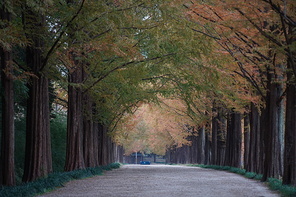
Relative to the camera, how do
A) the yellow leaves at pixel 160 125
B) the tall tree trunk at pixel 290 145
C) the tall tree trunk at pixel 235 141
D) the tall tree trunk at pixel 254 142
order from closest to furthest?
the tall tree trunk at pixel 290 145 < the tall tree trunk at pixel 254 142 < the tall tree trunk at pixel 235 141 < the yellow leaves at pixel 160 125

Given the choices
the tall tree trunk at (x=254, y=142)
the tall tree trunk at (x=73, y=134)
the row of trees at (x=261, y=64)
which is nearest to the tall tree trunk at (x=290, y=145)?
the row of trees at (x=261, y=64)

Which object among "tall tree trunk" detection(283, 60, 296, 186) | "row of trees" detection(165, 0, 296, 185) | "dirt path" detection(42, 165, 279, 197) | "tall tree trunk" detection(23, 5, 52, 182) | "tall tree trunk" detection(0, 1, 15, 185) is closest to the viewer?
"dirt path" detection(42, 165, 279, 197)

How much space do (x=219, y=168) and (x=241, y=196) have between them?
2096 centimetres

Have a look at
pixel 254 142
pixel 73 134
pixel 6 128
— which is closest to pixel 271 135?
pixel 254 142

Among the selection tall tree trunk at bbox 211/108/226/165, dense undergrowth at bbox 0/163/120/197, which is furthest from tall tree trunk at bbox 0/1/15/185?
tall tree trunk at bbox 211/108/226/165

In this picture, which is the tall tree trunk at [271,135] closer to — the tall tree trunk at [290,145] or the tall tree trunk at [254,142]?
the tall tree trunk at [290,145]

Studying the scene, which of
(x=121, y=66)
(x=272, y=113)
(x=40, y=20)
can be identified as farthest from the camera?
(x=121, y=66)

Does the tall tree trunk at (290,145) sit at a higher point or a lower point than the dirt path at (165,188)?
higher

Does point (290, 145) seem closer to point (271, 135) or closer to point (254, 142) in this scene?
point (271, 135)

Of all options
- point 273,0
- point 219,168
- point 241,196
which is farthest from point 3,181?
point 219,168

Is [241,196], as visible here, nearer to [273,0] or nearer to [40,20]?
[273,0]

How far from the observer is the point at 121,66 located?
21062 millimetres

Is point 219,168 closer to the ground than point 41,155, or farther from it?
closer to the ground

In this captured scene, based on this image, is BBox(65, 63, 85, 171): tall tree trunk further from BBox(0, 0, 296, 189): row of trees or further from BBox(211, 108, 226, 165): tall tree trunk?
BBox(211, 108, 226, 165): tall tree trunk
